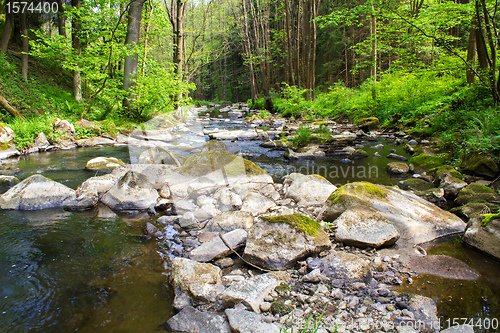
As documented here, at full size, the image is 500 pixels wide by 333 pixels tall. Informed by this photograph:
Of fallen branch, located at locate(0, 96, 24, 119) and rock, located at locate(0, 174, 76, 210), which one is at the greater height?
fallen branch, located at locate(0, 96, 24, 119)

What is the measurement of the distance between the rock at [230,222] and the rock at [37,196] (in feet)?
9.01

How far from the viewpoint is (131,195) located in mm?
4926

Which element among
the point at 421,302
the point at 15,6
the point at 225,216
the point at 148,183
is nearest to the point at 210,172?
the point at 148,183

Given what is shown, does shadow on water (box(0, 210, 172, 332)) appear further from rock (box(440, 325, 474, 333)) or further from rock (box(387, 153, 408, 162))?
rock (box(387, 153, 408, 162))

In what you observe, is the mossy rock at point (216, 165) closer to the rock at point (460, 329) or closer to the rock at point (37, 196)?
the rock at point (37, 196)

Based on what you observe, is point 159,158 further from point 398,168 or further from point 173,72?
point 173,72

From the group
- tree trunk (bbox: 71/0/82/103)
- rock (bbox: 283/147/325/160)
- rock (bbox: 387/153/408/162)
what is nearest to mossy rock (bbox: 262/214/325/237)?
rock (bbox: 283/147/325/160)

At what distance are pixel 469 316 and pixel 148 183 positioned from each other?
4868mm

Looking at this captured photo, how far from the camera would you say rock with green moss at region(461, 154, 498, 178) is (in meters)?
5.47

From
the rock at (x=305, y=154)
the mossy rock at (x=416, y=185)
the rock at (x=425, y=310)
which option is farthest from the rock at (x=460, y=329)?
the rock at (x=305, y=154)

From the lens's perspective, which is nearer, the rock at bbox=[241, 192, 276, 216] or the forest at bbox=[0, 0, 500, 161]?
the rock at bbox=[241, 192, 276, 216]

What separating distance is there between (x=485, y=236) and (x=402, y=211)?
90 cm

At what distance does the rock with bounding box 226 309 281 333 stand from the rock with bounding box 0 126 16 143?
982cm

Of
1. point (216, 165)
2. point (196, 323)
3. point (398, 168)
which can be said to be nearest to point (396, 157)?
point (398, 168)
